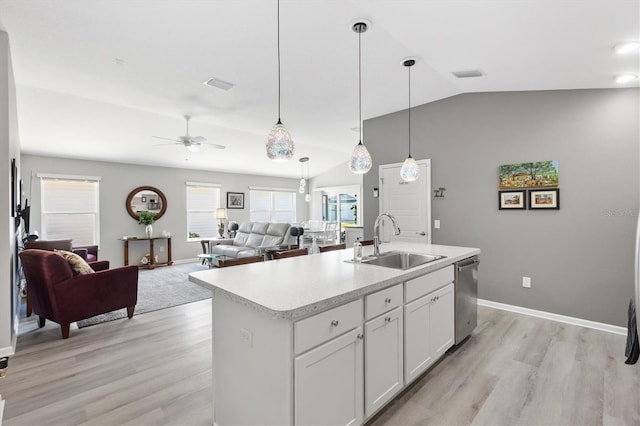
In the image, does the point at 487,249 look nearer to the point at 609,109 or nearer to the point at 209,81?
the point at 609,109

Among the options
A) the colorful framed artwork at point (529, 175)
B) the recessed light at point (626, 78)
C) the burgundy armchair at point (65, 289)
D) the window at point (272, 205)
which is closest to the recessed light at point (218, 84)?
the burgundy armchair at point (65, 289)

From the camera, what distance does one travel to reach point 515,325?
335cm

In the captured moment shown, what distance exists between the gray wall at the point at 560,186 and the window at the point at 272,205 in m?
5.88

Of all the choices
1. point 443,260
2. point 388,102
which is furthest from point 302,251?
point 388,102

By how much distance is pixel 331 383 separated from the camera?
1.51m

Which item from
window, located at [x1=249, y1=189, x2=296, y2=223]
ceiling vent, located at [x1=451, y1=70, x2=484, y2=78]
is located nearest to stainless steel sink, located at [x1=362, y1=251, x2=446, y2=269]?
ceiling vent, located at [x1=451, y1=70, x2=484, y2=78]

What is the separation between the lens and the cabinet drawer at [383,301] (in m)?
1.73

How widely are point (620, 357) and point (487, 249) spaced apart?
1615 mm

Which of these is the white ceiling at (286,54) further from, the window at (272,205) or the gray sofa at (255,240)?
the window at (272,205)

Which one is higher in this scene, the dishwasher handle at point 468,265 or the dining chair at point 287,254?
the dining chair at point 287,254

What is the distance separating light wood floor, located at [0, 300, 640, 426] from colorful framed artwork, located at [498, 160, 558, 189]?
1632 millimetres

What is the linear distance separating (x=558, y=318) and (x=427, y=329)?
7.61ft

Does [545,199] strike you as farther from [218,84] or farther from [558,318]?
[218,84]

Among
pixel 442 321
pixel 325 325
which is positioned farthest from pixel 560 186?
pixel 325 325
